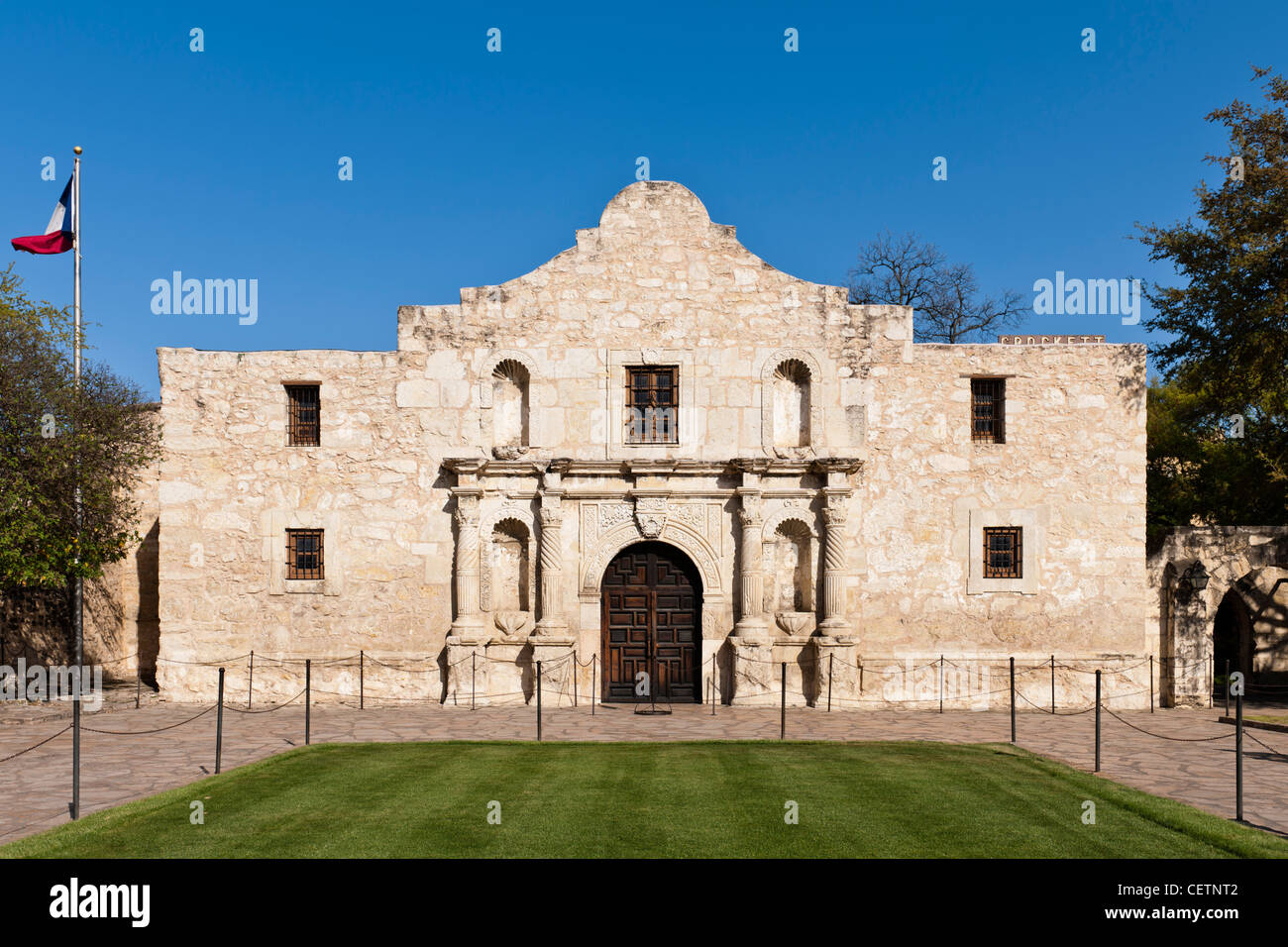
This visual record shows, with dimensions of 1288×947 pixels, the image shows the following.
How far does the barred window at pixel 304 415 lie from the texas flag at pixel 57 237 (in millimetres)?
5207

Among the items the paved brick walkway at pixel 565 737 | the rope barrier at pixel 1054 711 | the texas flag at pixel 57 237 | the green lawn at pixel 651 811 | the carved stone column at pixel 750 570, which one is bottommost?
the rope barrier at pixel 1054 711

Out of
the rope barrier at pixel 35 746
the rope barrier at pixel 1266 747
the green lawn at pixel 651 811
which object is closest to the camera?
the green lawn at pixel 651 811

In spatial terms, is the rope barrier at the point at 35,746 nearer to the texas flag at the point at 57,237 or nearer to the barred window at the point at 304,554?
the barred window at the point at 304,554

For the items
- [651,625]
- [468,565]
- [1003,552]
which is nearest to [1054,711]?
[1003,552]

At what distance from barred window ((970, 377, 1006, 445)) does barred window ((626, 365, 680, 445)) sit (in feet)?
18.1

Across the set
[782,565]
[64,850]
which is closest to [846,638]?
[782,565]

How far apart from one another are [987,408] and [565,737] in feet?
32.9

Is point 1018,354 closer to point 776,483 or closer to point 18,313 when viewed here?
point 776,483

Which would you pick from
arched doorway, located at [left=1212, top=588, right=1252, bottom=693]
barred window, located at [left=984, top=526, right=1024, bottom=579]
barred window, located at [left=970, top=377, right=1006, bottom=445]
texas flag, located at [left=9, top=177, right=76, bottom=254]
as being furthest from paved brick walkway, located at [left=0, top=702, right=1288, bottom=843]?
texas flag, located at [left=9, top=177, right=76, bottom=254]

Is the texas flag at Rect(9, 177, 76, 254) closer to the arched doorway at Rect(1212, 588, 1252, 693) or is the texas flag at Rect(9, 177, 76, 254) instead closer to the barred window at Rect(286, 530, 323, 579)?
the barred window at Rect(286, 530, 323, 579)

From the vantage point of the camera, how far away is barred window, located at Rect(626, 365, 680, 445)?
18109mm

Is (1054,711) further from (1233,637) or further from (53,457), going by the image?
(53,457)

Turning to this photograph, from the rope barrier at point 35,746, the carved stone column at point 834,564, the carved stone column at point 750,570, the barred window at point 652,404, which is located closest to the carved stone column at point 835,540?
the carved stone column at point 834,564

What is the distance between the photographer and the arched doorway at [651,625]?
17.7 m
